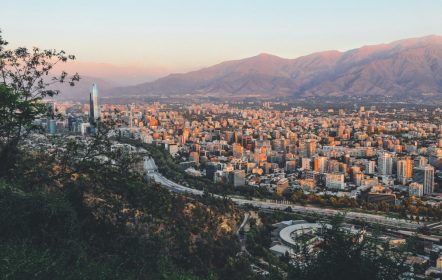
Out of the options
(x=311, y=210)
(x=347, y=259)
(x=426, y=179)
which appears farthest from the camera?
(x=426, y=179)

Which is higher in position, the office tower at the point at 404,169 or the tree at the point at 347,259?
the tree at the point at 347,259

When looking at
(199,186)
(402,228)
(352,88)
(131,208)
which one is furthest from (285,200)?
(352,88)

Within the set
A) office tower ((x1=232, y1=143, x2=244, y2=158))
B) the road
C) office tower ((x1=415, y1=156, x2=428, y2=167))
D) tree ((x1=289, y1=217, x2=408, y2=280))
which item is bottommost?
the road

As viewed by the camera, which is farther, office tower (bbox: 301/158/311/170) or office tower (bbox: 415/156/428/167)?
office tower (bbox: 301/158/311/170)

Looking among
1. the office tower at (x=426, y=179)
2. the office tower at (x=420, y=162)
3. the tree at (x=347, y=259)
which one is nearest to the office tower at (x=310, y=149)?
the office tower at (x=420, y=162)

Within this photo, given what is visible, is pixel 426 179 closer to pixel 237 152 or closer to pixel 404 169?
pixel 404 169

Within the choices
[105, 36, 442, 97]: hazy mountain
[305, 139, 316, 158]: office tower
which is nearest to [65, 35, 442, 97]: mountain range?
[105, 36, 442, 97]: hazy mountain

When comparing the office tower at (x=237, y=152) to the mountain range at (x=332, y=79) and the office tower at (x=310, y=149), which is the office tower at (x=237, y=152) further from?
the mountain range at (x=332, y=79)

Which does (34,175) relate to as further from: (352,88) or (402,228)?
(352,88)

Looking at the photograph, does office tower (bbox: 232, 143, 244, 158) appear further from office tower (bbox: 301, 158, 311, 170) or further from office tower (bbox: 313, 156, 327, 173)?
office tower (bbox: 313, 156, 327, 173)

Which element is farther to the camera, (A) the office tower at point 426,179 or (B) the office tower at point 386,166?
(B) the office tower at point 386,166

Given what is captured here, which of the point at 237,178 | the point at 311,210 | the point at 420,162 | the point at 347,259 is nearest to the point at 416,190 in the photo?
the point at 420,162
